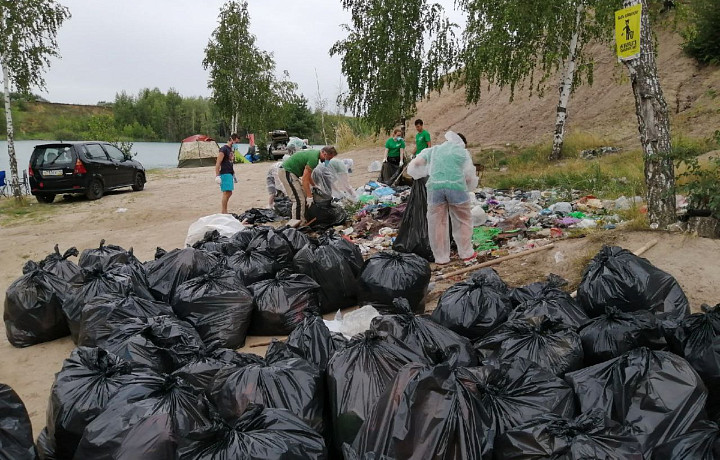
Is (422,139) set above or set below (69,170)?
above

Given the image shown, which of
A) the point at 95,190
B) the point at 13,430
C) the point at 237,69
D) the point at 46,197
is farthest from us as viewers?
the point at 237,69

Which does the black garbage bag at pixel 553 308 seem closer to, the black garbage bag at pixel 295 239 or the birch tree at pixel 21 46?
the black garbage bag at pixel 295 239

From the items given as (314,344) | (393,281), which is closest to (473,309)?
(393,281)

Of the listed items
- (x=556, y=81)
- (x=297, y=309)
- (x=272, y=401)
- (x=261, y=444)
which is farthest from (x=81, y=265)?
(x=556, y=81)

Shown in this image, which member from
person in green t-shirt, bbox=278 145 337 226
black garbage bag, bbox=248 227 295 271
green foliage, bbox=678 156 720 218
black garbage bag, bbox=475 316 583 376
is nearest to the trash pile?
person in green t-shirt, bbox=278 145 337 226

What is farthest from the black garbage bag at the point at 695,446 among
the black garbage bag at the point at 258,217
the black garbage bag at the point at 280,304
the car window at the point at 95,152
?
the car window at the point at 95,152

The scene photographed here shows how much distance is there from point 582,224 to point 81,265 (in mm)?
5278

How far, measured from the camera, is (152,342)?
307 centimetres

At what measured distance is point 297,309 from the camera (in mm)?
4109

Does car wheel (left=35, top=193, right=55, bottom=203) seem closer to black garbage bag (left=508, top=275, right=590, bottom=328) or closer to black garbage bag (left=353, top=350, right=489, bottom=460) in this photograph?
black garbage bag (left=508, top=275, right=590, bottom=328)

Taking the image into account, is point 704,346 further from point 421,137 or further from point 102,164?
point 102,164

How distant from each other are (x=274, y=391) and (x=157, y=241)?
5.94 metres

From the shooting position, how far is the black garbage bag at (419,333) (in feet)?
8.97

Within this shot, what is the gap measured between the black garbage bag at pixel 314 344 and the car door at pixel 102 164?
A: 10515 millimetres
